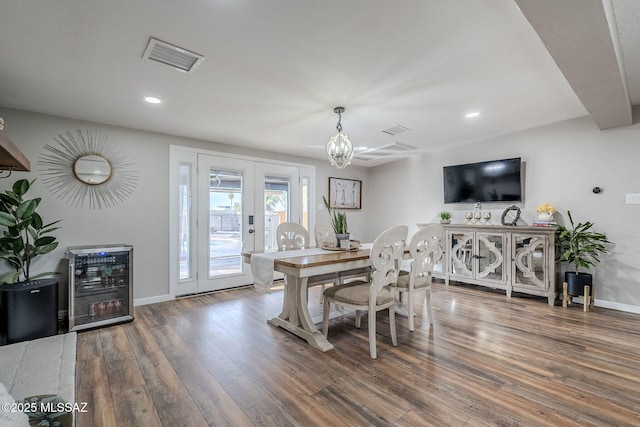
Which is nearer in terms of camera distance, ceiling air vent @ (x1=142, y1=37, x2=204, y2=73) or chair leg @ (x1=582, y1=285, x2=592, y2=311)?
ceiling air vent @ (x1=142, y1=37, x2=204, y2=73)

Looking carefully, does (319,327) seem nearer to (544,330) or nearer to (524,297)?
(544,330)

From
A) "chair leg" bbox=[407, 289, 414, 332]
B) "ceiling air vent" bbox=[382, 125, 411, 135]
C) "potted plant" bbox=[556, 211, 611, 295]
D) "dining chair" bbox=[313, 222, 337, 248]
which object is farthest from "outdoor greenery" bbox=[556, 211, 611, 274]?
"dining chair" bbox=[313, 222, 337, 248]

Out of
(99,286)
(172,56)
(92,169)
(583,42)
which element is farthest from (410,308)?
(92,169)

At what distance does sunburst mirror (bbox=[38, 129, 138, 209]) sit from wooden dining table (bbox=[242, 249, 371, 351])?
2.01 meters

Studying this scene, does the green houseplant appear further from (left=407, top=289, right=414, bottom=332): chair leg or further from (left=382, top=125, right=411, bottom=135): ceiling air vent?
(left=382, top=125, right=411, bottom=135): ceiling air vent

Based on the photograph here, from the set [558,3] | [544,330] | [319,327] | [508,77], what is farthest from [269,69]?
[544,330]

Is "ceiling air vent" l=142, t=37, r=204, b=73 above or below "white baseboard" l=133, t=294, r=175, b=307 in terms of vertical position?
above

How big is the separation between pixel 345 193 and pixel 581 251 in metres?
3.79

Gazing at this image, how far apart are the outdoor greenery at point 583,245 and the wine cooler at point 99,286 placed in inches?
203

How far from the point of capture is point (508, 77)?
7.93ft

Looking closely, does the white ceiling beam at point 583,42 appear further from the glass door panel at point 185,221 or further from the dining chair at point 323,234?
the glass door panel at point 185,221

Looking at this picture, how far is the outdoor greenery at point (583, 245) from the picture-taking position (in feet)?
11.1

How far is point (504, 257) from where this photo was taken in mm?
3980

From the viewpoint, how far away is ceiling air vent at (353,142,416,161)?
472cm
